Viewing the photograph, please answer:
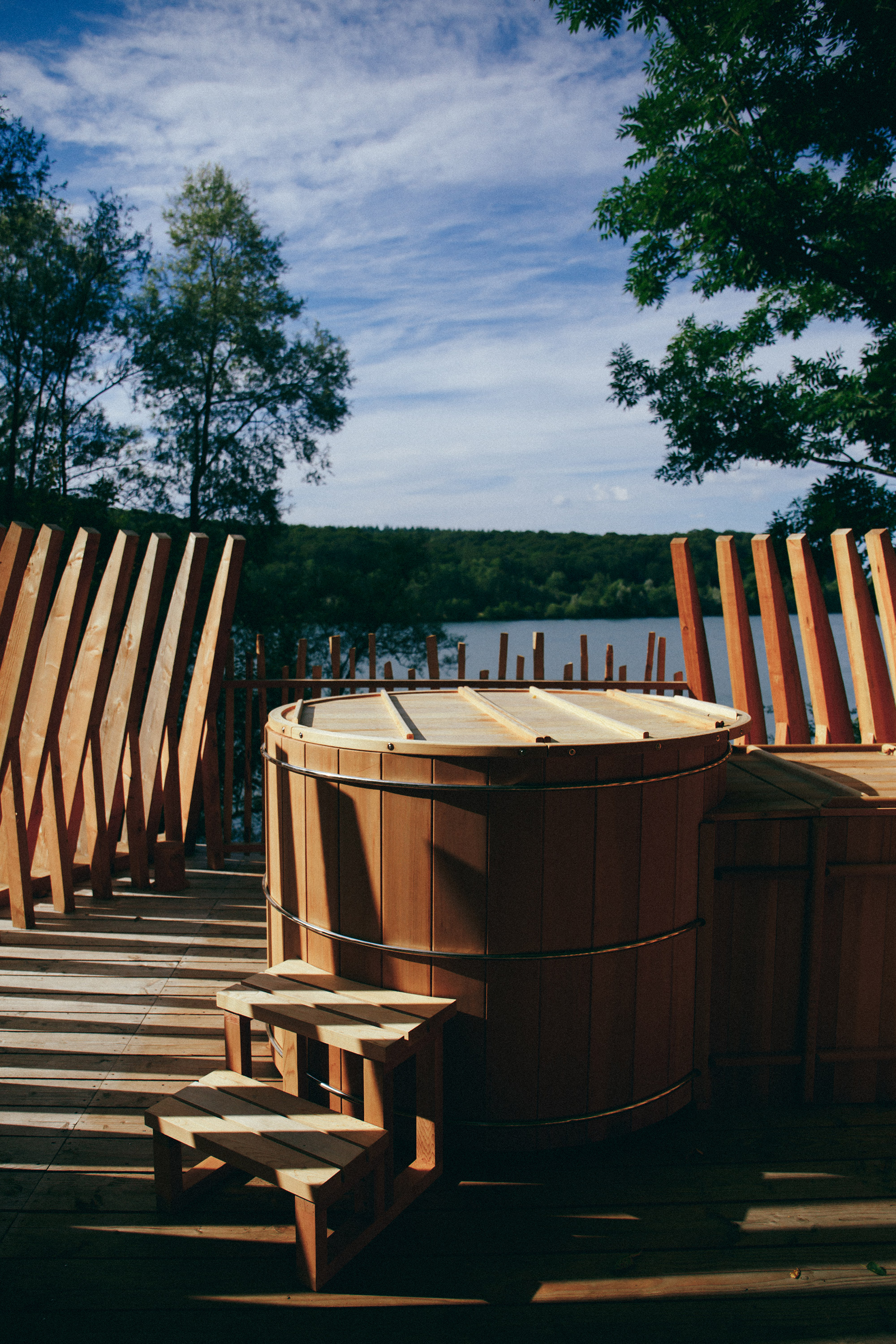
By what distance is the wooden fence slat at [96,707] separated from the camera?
195 inches

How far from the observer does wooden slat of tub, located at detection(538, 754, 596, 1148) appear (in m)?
2.50

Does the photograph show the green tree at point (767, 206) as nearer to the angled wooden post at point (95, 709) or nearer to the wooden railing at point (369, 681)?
the wooden railing at point (369, 681)

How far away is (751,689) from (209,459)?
1670cm

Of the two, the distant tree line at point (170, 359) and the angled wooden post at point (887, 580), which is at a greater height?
the distant tree line at point (170, 359)

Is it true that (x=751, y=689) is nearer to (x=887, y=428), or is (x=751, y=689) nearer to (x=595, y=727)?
(x=595, y=727)

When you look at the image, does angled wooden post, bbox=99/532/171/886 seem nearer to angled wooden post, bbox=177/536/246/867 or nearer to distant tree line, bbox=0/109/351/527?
angled wooden post, bbox=177/536/246/867

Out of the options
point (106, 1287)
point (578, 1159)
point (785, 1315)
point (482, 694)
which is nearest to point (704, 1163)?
point (578, 1159)

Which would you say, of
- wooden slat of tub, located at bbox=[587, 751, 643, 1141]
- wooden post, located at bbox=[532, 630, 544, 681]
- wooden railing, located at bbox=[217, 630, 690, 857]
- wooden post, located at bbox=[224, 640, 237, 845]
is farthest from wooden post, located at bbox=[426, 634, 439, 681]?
wooden slat of tub, located at bbox=[587, 751, 643, 1141]

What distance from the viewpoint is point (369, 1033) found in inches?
91.3

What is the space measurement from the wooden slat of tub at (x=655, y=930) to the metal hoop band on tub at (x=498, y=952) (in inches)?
1.1

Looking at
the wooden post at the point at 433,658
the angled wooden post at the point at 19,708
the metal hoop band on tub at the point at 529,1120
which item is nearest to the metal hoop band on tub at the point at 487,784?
the metal hoop band on tub at the point at 529,1120

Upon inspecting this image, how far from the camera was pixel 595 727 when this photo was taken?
122 inches

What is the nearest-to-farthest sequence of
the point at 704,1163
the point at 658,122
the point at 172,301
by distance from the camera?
the point at 704,1163 < the point at 658,122 < the point at 172,301

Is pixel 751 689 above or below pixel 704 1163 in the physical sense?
above
